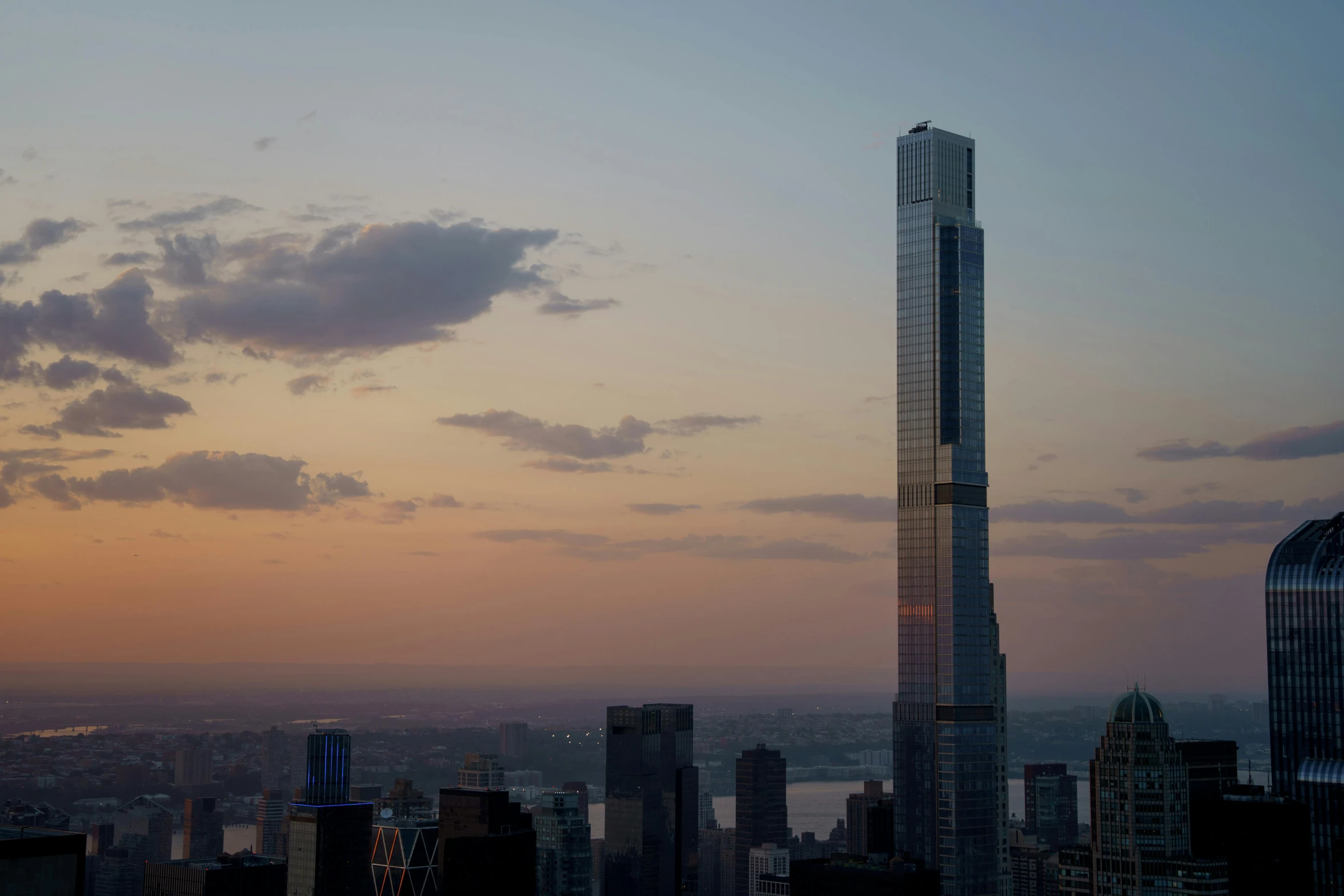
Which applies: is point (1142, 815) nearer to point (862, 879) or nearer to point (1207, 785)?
point (1207, 785)

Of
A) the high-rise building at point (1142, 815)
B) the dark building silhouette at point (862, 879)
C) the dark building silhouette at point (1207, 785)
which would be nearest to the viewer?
the high-rise building at point (1142, 815)

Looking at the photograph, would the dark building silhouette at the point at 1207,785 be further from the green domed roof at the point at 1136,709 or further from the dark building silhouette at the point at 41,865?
the dark building silhouette at the point at 41,865

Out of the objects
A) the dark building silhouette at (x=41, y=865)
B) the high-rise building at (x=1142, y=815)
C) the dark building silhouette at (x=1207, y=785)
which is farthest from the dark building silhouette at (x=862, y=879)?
the dark building silhouette at (x=41, y=865)

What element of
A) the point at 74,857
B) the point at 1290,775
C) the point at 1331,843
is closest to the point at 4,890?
the point at 74,857

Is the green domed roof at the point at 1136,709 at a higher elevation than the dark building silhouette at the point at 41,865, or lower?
higher

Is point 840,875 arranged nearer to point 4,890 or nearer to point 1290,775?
point 1290,775

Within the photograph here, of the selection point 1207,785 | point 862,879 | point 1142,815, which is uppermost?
point 1207,785

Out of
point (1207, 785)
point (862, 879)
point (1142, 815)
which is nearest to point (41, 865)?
point (1142, 815)
